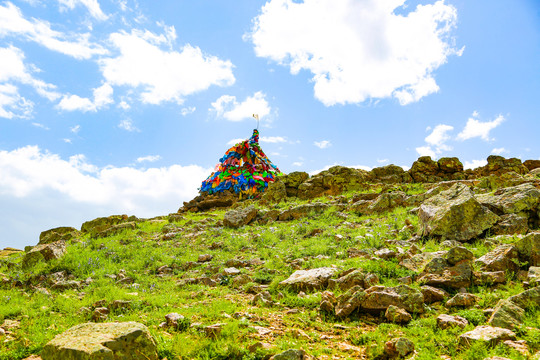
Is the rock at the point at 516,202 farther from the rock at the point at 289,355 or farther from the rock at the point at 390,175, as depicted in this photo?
the rock at the point at 390,175

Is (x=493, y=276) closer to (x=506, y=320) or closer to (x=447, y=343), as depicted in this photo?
(x=506, y=320)

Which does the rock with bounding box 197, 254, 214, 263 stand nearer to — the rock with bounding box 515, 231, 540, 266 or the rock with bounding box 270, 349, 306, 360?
the rock with bounding box 270, 349, 306, 360

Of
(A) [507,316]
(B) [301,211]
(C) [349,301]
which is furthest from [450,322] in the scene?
(B) [301,211]

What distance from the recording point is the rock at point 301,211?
57.1 feet

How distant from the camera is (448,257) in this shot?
23.6 feet

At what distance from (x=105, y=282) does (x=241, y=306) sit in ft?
16.3

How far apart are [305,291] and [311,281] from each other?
0.27 metres

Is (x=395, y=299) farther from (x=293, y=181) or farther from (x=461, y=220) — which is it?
(x=293, y=181)

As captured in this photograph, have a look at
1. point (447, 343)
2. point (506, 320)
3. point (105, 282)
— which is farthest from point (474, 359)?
point (105, 282)

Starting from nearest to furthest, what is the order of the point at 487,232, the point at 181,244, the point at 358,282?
the point at 358,282 → the point at 487,232 → the point at 181,244

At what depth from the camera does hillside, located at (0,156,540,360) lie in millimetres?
4852

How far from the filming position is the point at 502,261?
703 cm

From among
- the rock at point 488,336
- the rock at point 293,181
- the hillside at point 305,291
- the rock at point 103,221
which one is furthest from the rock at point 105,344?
the rock at point 293,181

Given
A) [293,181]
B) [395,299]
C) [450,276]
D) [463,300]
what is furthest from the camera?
[293,181]
